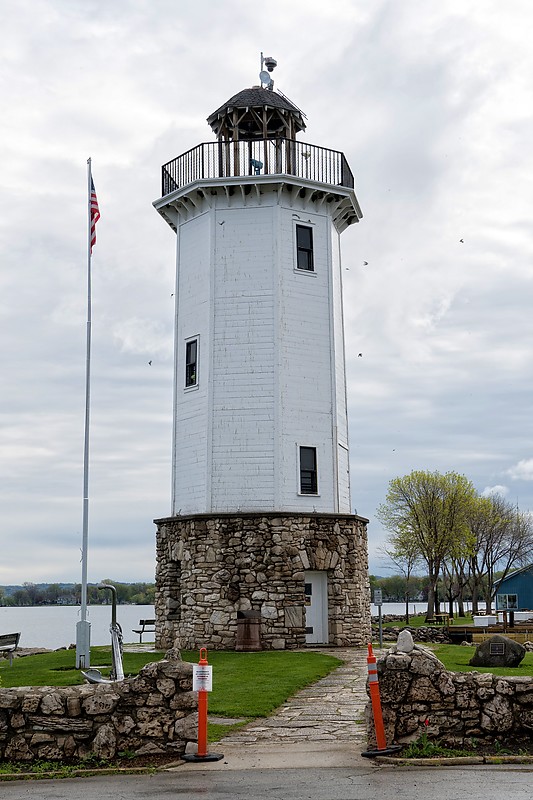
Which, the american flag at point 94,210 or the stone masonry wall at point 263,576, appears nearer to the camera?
the american flag at point 94,210

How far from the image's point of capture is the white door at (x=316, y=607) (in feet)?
91.7

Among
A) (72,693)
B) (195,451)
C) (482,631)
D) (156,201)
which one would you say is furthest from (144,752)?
(482,631)

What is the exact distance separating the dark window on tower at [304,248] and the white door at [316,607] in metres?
9.86

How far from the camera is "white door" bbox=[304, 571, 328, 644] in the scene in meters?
28.0

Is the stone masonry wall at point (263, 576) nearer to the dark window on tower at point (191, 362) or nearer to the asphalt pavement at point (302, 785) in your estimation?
the dark window on tower at point (191, 362)

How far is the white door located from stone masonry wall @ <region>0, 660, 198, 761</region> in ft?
53.8

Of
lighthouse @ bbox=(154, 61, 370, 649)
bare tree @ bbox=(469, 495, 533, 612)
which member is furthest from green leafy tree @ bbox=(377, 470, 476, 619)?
lighthouse @ bbox=(154, 61, 370, 649)

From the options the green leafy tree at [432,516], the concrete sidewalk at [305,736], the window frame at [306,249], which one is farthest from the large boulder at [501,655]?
the green leafy tree at [432,516]

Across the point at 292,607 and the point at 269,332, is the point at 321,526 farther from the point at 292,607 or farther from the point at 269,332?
the point at 269,332

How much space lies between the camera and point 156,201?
32.0 m

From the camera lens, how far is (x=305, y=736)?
1273 cm

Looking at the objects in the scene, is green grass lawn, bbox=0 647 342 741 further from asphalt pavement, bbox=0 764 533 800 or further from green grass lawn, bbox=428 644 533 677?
green grass lawn, bbox=428 644 533 677

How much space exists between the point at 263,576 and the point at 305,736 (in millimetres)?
14509

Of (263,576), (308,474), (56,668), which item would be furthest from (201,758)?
(308,474)
